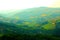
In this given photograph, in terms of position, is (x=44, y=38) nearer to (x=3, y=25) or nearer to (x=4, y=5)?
(x=3, y=25)

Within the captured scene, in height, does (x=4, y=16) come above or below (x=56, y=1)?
below

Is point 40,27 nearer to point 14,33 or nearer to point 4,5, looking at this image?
point 14,33

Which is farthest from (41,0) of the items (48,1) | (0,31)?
(0,31)

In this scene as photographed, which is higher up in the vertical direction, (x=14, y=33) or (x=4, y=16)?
(x=4, y=16)

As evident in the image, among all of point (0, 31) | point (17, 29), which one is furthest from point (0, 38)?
point (17, 29)

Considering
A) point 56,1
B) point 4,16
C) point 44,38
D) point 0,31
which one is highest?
point 56,1
